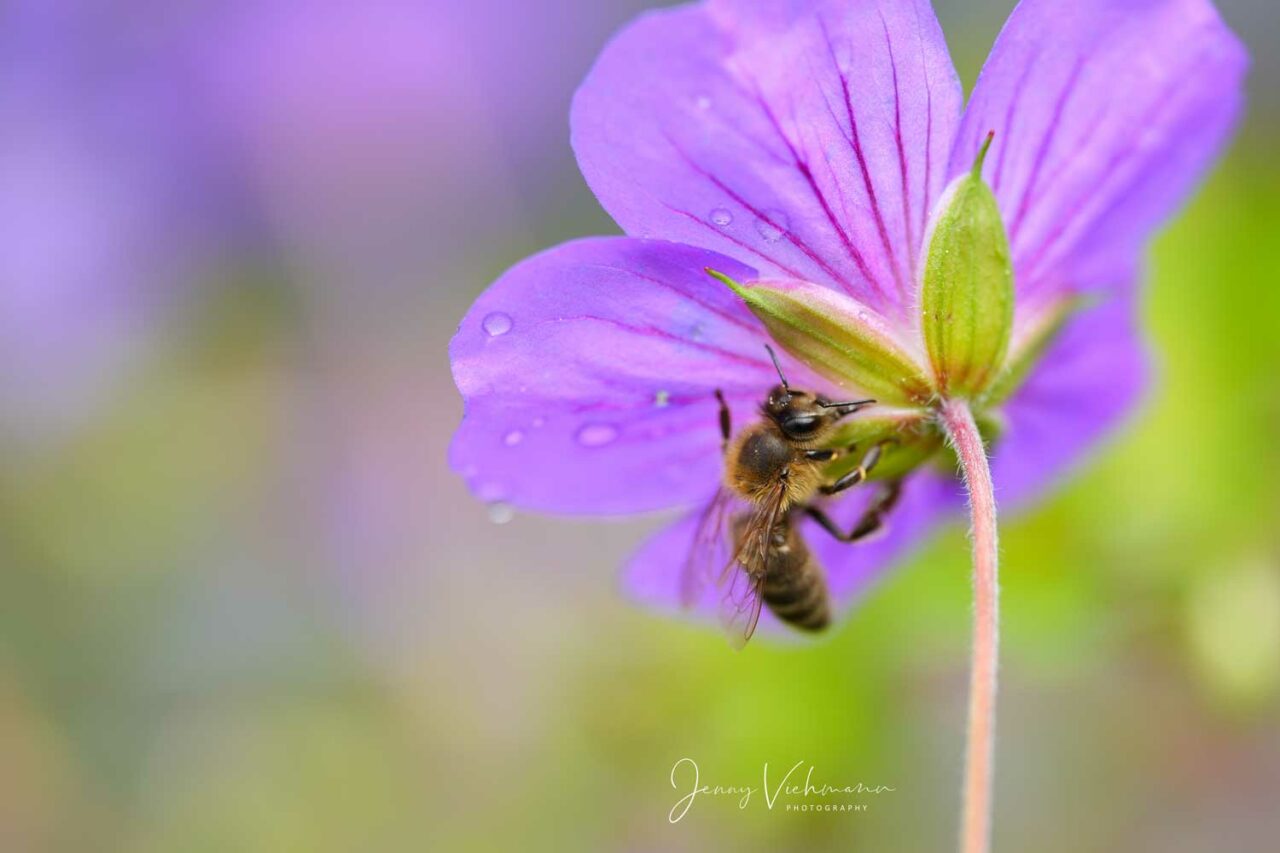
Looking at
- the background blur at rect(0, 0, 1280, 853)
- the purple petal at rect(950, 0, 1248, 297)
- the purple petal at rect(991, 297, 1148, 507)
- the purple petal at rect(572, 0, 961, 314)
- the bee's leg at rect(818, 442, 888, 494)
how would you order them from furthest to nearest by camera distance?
the background blur at rect(0, 0, 1280, 853)
the purple petal at rect(991, 297, 1148, 507)
the bee's leg at rect(818, 442, 888, 494)
the purple petal at rect(950, 0, 1248, 297)
the purple petal at rect(572, 0, 961, 314)

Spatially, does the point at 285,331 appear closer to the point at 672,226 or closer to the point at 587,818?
the point at 587,818

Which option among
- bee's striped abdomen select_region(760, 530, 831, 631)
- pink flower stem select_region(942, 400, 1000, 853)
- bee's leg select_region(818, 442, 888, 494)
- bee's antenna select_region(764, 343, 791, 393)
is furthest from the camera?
bee's striped abdomen select_region(760, 530, 831, 631)

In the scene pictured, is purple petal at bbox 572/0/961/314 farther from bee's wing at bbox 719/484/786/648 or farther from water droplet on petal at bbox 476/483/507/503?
water droplet on petal at bbox 476/483/507/503

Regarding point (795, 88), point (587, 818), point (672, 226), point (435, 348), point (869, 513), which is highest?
point (795, 88)

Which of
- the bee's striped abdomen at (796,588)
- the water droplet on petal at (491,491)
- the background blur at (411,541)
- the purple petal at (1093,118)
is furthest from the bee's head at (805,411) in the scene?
the background blur at (411,541)

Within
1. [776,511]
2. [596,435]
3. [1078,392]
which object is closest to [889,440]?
[776,511]

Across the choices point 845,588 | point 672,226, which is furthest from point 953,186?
point 845,588

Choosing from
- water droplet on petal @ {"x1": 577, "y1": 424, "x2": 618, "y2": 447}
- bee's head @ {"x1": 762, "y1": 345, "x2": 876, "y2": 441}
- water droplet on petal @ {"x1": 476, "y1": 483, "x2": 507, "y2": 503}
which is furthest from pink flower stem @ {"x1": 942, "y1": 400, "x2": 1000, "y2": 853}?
water droplet on petal @ {"x1": 476, "y1": 483, "x2": 507, "y2": 503}
